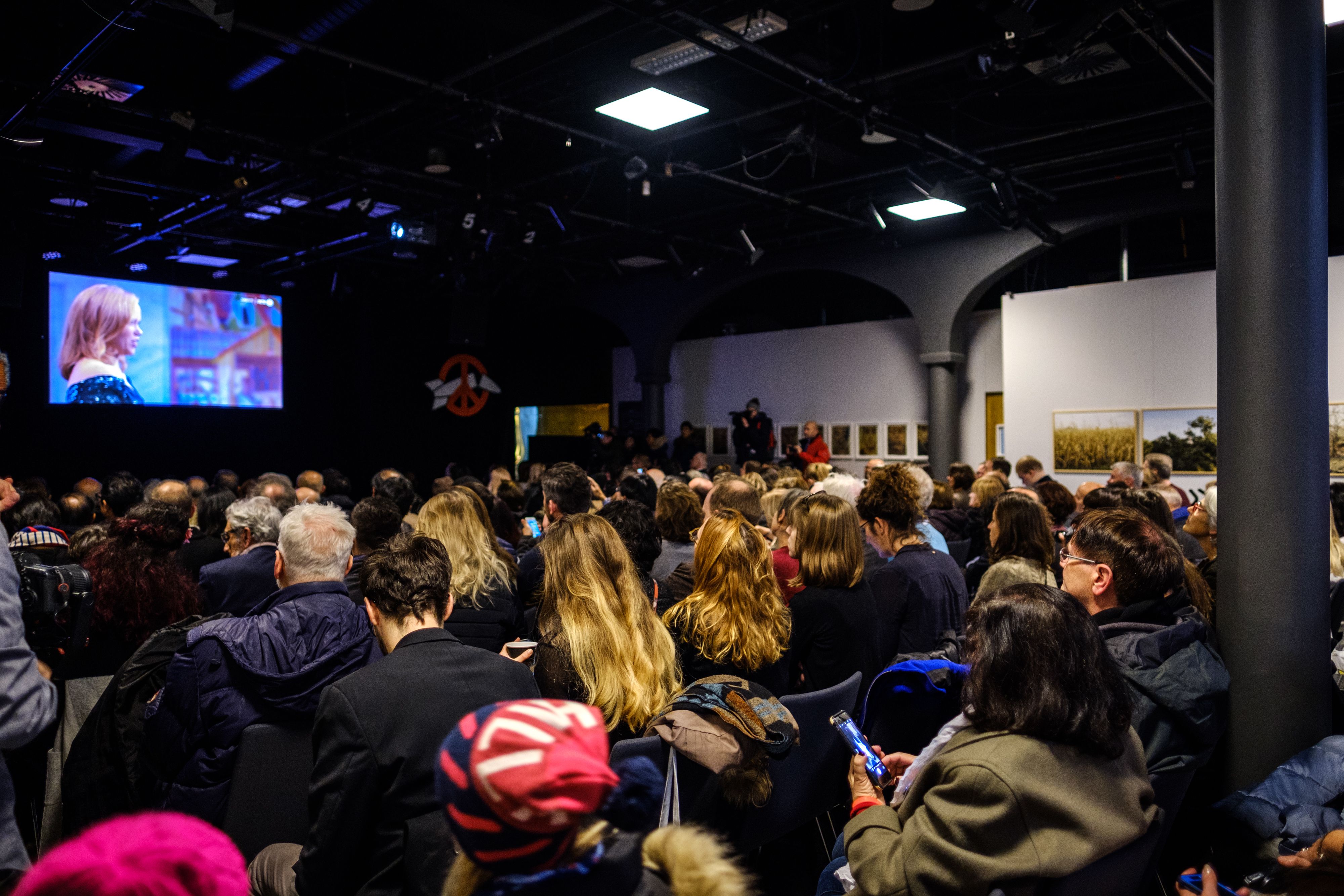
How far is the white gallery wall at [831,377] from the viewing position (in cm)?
1228

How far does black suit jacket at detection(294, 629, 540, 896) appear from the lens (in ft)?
5.98

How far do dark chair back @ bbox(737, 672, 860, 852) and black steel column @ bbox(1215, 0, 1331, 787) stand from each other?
4.22 feet

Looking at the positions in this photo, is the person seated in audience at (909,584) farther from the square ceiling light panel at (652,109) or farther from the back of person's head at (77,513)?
the back of person's head at (77,513)

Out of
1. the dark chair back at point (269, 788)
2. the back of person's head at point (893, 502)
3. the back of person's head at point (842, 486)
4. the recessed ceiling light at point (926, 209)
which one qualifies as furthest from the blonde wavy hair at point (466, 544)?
the recessed ceiling light at point (926, 209)

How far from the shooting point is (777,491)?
559 cm

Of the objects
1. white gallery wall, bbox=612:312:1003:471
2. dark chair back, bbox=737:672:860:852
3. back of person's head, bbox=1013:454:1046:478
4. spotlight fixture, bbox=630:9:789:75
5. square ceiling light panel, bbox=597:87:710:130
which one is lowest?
dark chair back, bbox=737:672:860:852

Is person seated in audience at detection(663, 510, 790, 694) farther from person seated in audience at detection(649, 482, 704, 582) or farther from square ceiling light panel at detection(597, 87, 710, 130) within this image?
square ceiling light panel at detection(597, 87, 710, 130)

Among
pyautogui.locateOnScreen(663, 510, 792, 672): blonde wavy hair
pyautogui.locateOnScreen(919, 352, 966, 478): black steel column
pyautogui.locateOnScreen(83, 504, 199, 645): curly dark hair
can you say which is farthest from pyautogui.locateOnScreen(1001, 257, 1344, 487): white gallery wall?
pyautogui.locateOnScreen(83, 504, 199, 645): curly dark hair

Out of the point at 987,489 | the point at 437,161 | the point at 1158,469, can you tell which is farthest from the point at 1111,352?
the point at 437,161

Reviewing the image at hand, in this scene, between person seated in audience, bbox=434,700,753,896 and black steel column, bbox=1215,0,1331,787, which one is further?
black steel column, bbox=1215,0,1331,787

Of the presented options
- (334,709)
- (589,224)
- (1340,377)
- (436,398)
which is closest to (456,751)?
(334,709)

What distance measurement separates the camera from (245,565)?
376 centimetres

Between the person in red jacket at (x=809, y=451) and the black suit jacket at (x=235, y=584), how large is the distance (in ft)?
30.3

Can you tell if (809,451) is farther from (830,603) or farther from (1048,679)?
(1048,679)
